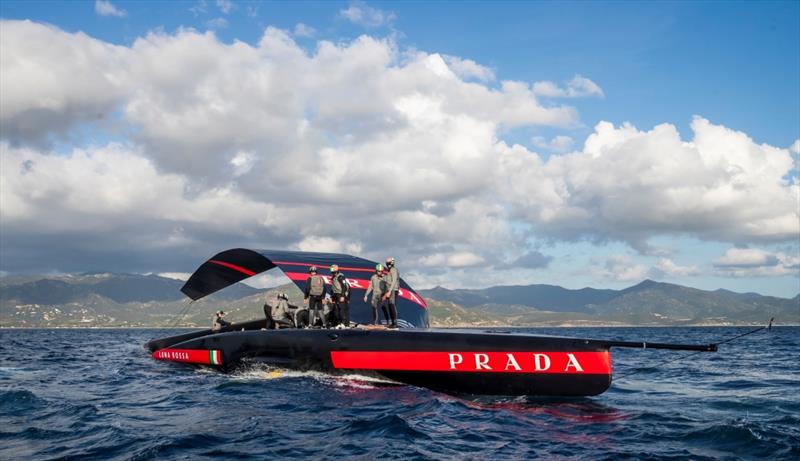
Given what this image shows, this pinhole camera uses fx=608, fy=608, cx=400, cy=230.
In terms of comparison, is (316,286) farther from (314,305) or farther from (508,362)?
(508,362)

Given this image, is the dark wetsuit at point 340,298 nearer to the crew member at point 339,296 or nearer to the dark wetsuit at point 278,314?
the crew member at point 339,296

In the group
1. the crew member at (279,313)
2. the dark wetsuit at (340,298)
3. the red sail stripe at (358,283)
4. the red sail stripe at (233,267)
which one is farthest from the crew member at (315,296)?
the red sail stripe at (233,267)

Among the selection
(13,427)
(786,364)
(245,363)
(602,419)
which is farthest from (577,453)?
(786,364)

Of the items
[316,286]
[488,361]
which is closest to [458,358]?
[488,361]

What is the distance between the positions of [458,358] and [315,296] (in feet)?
17.7

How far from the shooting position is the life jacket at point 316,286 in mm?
16234

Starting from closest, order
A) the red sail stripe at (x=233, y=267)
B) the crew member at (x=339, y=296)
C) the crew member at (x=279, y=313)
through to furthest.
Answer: the crew member at (x=339, y=296)
the crew member at (x=279, y=313)
the red sail stripe at (x=233, y=267)

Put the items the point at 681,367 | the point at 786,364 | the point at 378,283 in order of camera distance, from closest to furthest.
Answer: the point at 378,283, the point at 681,367, the point at 786,364

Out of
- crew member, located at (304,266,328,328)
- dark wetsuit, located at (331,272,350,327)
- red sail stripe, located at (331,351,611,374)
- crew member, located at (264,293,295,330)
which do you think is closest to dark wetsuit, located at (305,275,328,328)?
crew member, located at (304,266,328,328)

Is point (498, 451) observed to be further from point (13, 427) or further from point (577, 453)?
point (13, 427)

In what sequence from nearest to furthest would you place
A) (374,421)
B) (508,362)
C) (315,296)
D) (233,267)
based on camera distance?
(374,421)
(508,362)
(315,296)
(233,267)

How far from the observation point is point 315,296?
16.3m

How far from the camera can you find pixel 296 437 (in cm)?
848

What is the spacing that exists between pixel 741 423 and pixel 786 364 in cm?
1475
